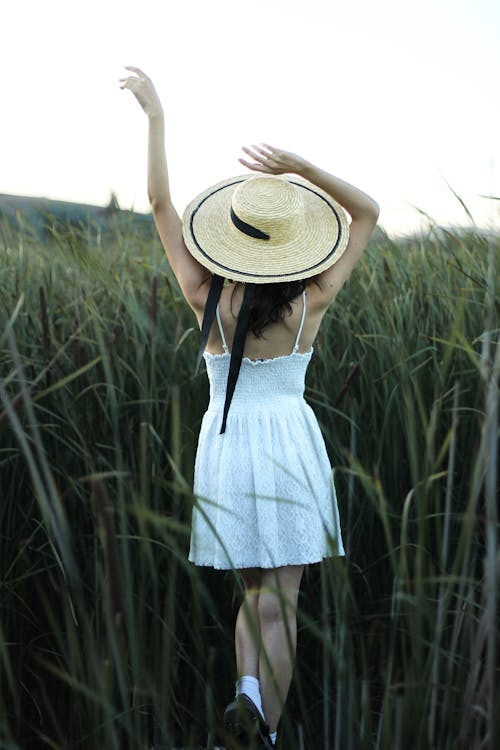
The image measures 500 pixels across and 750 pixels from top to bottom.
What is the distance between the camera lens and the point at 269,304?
2.25 m

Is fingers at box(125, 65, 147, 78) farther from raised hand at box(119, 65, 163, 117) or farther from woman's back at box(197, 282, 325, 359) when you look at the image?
woman's back at box(197, 282, 325, 359)

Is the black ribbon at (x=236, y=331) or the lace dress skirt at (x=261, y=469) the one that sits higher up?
the black ribbon at (x=236, y=331)

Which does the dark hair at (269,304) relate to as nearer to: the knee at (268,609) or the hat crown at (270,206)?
the hat crown at (270,206)

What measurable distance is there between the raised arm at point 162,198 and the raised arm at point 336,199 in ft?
0.75

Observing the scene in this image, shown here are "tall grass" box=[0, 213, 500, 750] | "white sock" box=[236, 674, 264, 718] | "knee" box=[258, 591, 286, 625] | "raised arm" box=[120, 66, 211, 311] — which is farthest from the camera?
"raised arm" box=[120, 66, 211, 311]

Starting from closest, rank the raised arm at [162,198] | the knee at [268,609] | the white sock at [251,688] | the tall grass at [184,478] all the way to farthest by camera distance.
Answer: the tall grass at [184,478]
the white sock at [251,688]
the knee at [268,609]
the raised arm at [162,198]

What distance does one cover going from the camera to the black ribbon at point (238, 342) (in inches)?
85.9

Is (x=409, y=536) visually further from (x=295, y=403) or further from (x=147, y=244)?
(x=147, y=244)

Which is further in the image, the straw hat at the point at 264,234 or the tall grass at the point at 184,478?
the straw hat at the point at 264,234

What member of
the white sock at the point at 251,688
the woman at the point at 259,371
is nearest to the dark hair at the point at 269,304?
the woman at the point at 259,371

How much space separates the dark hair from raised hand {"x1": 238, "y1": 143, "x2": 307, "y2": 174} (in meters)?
0.35

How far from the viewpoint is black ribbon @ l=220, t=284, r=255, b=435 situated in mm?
2182

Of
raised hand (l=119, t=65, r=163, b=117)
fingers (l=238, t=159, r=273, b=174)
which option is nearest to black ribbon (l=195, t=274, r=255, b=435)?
fingers (l=238, t=159, r=273, b=174)

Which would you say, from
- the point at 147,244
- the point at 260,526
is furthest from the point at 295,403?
the point at 147,244
